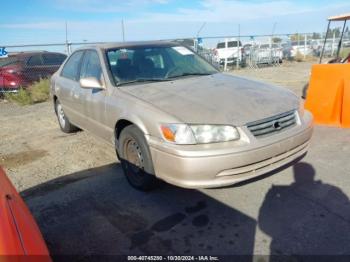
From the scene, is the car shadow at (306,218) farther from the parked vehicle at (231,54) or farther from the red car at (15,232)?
the parked vehicle at (231,54)

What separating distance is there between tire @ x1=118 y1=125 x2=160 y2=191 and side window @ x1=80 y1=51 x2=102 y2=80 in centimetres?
106

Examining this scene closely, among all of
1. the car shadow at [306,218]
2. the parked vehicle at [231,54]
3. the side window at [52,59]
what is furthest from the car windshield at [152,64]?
the parked vehicle at [231,54]

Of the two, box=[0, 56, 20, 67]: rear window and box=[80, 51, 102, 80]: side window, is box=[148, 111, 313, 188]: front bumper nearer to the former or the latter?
box=[80, 51, 102, 80]: side window

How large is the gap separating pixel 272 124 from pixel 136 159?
1.53 m

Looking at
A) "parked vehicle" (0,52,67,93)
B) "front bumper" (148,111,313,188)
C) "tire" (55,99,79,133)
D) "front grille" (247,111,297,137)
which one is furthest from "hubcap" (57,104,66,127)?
"parked vehicle" (0,52,67,93)

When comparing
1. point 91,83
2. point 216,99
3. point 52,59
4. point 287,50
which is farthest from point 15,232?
point 287,50

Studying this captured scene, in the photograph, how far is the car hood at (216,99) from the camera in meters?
3.17

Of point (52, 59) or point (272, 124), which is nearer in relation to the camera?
point (272, 124)

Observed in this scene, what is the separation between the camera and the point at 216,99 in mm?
3477

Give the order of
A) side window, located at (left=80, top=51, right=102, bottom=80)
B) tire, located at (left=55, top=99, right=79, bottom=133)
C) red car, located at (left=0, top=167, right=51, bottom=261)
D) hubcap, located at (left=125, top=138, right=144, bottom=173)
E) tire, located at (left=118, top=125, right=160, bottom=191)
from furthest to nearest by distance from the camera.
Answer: tire, located at (left=55, top=99, right=79, bottom=133)
side window, located at (left=80, top=51, right=102, bottom=80)
hubcap, located at (left=125, top=138, right=144, bottom=173)
tire, located at (left=118, top=125, right=160, bottom=191)
red car, located at (left=0, top=167, right=51, bottom=261)

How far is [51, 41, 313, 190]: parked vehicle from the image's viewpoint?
3.05 m

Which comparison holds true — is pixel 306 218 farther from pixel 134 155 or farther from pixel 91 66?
pixel 91 66

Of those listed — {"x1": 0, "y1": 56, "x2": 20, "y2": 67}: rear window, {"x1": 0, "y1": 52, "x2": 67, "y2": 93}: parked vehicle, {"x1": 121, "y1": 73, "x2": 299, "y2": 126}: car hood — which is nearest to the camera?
{"x1": 121, "y1": 73, "x2": 299, "y2": 126}: car hood

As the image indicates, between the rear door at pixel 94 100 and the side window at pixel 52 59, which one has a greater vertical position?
the side window at pixel 52 59
